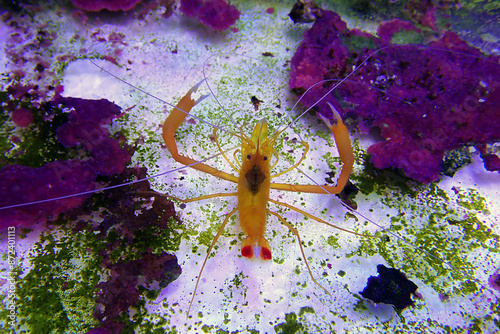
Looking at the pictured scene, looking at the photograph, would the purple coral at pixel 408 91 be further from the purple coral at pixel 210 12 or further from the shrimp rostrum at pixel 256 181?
the purple coral at pixel 210 12

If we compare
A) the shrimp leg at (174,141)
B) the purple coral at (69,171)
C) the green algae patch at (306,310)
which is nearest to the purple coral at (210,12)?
the shrimp leg at (174,141)

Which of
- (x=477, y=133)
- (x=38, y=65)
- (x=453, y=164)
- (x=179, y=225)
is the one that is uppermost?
(x=38, y=65)

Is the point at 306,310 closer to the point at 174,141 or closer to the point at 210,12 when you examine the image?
the point at 174,141

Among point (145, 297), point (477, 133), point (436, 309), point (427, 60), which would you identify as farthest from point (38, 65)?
point (477, 133)

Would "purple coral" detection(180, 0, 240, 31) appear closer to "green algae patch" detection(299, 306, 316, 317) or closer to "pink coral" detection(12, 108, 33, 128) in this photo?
"pink coral" detection(12, 108, 33, 128)

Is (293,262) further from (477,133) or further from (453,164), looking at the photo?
(477,133)

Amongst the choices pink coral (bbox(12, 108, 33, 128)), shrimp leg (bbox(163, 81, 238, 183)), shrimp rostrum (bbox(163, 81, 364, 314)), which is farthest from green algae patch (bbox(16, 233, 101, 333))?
pink coral (bbox(12, 108, 33, 128))

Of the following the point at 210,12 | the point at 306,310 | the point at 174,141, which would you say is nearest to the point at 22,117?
the point at 174,141
